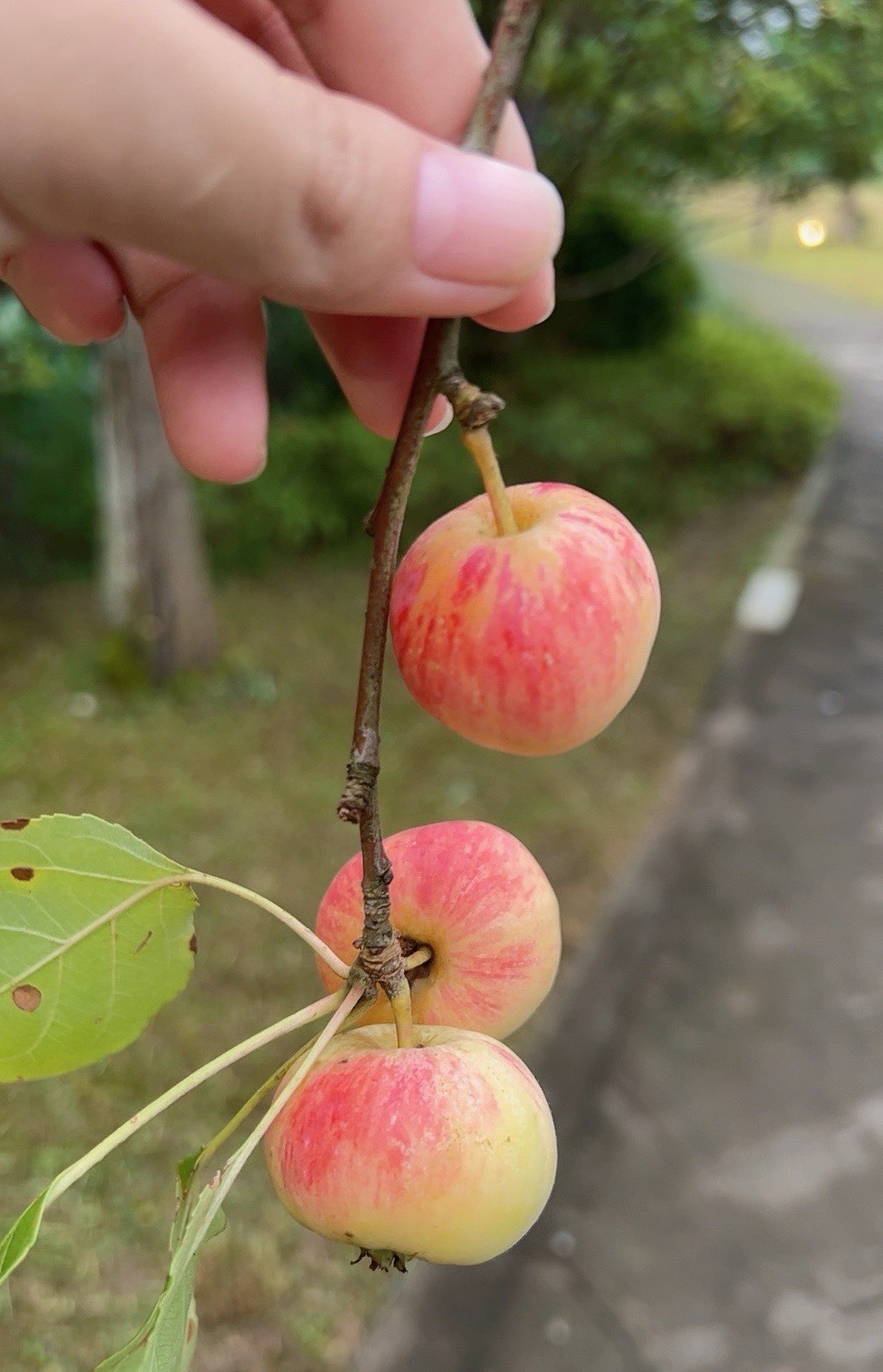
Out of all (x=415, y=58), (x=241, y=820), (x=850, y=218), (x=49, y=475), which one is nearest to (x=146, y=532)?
(x=241, y=820)

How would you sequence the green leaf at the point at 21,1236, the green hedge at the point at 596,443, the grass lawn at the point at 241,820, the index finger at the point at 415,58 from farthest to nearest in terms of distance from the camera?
the green hedge at the point at 596,443 → the grass lawn at the point at 241,820 → the index finger at the point at 415,58 → the green leaf at the point at 21,1236

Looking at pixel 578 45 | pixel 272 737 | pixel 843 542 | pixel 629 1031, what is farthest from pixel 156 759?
pixel 843 542

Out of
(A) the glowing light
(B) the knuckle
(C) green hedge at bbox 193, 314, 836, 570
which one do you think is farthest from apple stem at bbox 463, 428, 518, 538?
(C) green hedge at bbox 193, 314, 836, 570

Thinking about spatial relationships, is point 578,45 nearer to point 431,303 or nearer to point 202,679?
point 202,679

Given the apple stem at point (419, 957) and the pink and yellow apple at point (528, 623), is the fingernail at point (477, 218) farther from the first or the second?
the apple stem at point (419, 957)

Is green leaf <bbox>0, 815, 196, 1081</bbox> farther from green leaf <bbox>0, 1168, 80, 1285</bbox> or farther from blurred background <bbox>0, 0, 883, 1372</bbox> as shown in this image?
blurred background <bbox>0, 0, 883, 1372</bbox>

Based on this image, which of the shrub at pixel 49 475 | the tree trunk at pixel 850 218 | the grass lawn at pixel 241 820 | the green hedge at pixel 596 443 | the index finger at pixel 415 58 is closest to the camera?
the index finger at pixel 415 58

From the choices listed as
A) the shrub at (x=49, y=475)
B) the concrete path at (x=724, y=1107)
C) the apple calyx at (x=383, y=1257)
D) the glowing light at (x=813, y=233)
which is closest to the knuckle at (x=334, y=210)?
the apple calyx at (x=383, y=1257)
